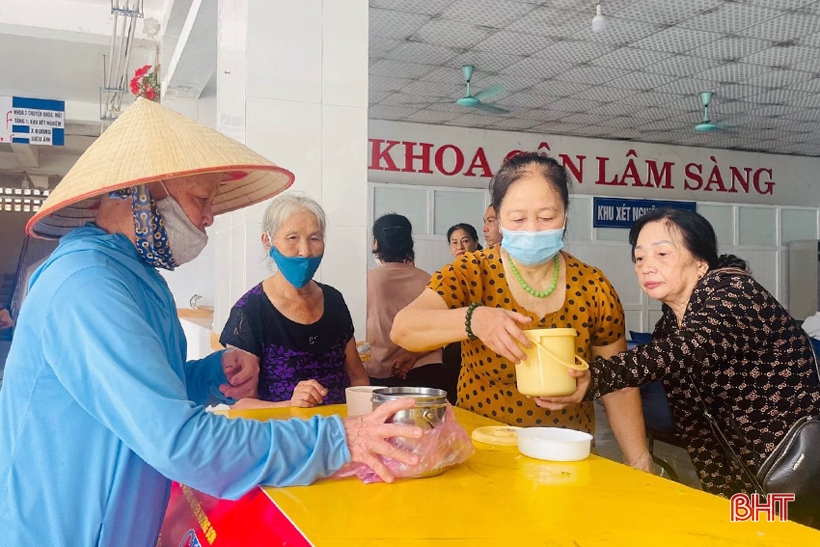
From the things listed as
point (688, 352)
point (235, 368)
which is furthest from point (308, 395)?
point (688, 352)

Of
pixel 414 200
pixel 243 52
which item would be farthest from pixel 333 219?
pixel 414 200

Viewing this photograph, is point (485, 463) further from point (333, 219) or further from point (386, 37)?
point (386, 37)

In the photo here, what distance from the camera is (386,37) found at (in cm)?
621

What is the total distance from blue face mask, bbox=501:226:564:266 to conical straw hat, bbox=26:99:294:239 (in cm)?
72

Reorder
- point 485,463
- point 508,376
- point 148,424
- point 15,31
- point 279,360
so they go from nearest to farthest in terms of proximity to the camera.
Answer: point 148,424
point 485,463
point 508,376
point 279,360
point 15,31

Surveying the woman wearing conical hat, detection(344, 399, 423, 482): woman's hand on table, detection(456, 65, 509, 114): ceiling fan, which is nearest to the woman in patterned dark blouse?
detection(344, 399, 423, 482): woman's hand on table

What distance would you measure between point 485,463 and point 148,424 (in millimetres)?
636

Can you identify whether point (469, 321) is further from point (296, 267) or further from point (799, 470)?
point (296, 267)

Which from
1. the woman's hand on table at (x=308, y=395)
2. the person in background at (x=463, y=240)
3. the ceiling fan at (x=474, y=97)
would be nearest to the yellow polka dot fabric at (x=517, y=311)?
the woman's hand on table at (x=308, y=395)

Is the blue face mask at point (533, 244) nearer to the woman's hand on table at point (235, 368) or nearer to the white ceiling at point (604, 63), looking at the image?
the woman's hand on table at point (235, 368)

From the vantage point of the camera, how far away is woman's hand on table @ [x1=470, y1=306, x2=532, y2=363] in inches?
58.1

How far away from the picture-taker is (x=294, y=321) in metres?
2.57

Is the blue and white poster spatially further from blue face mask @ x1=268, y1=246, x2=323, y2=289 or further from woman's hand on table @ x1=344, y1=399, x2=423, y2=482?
woman's hand on table @ x1=344, y1=399, x2=423, y2=482

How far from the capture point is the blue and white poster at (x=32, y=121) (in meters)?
8.24
